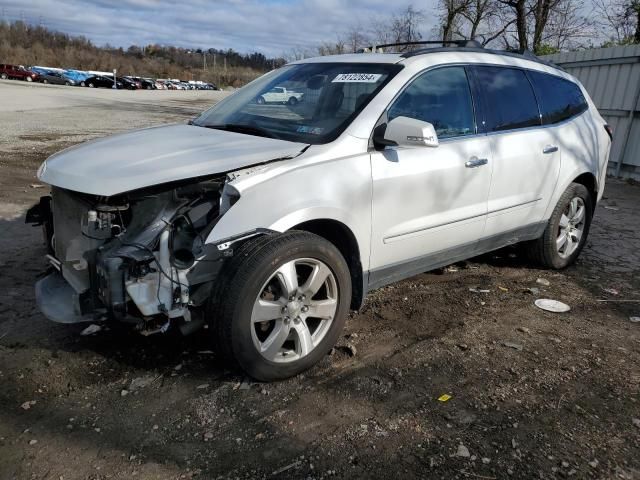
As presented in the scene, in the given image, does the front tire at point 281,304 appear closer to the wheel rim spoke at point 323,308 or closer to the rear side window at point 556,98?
the wheel rim spoke at point 323,308

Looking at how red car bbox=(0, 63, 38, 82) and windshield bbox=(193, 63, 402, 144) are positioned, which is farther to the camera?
red car bbox=(0, 63, 38, 82)

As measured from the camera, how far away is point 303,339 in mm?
3035

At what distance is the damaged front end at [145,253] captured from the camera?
2680 millimetres

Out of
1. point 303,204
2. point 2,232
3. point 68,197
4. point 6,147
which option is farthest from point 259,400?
point 6,147

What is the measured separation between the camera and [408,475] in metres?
2.33

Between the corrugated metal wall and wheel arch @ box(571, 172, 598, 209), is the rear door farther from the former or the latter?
the corrugated metal wall

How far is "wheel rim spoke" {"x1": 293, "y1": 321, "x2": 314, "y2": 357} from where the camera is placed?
9.91 ft

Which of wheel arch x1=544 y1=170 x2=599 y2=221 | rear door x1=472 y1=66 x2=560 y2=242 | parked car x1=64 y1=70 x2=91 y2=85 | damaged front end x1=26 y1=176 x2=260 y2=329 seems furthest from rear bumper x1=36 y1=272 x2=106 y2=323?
parked car x1=64 y1=70 x2=91 y2=85

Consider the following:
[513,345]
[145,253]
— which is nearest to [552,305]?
[513,345]

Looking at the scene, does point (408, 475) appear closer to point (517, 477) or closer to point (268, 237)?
point (517, 477)

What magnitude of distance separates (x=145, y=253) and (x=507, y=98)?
304cm

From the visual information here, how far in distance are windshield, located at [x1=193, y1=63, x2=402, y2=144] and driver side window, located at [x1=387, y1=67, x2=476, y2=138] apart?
181 millimetres

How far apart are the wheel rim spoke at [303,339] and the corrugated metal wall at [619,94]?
374 inches

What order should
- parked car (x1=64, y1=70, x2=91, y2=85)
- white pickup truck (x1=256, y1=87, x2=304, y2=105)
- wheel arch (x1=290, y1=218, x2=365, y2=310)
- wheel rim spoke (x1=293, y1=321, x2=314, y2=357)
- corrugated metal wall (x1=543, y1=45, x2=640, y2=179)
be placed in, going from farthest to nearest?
parked car (x1=64, y1=70, x2=91, y2=85)
corrugated metal wall (x1=543, y1=45, x2=640, y2=179)
white pickup truck (x1=256, y1=87, x2=304, y2=105)
wheel arch (x1=290, y1=218, x2=365, y2=310)
wheel rim spoke (x1=293, y1=321, x2=314, y2=357)
